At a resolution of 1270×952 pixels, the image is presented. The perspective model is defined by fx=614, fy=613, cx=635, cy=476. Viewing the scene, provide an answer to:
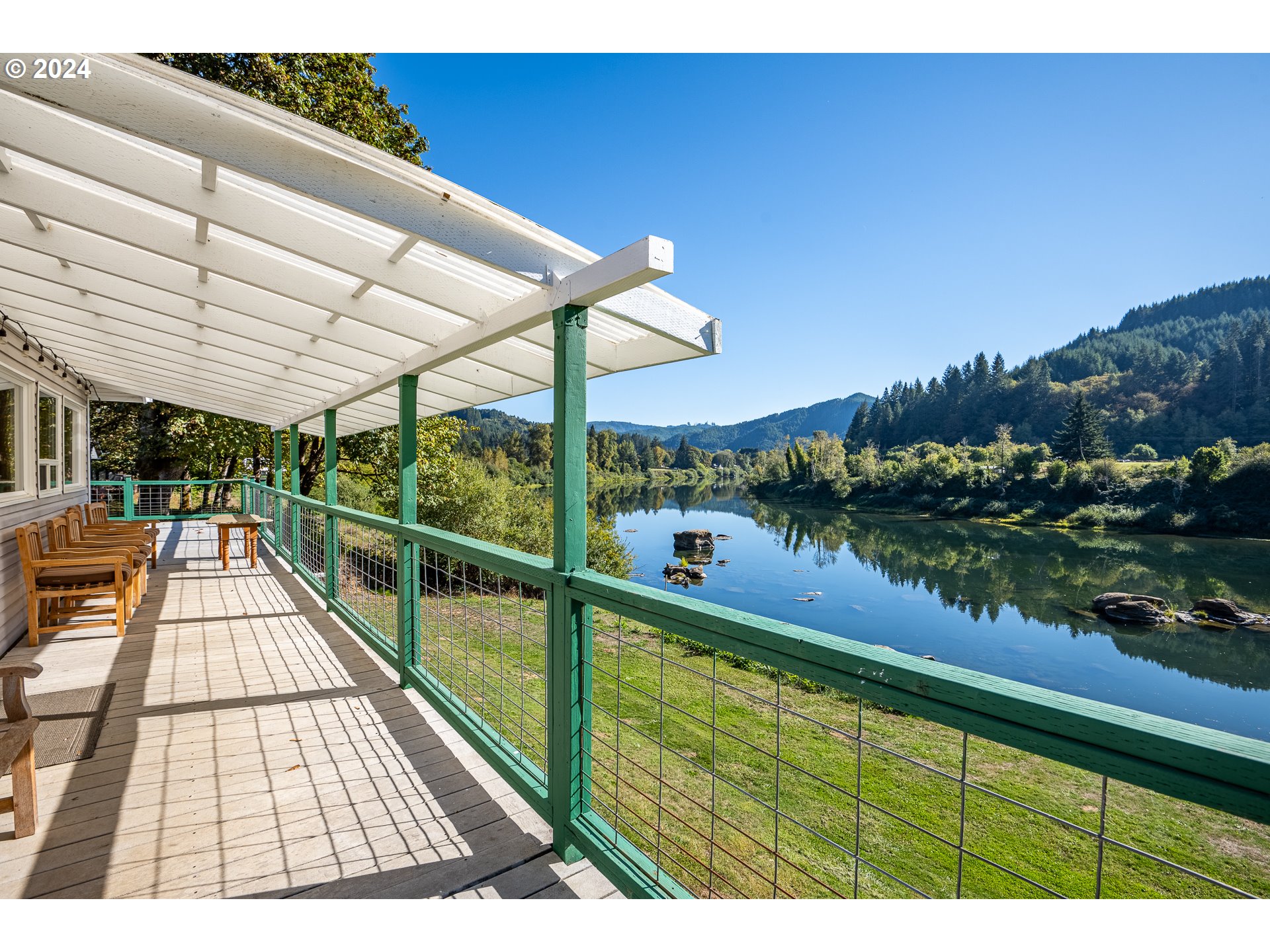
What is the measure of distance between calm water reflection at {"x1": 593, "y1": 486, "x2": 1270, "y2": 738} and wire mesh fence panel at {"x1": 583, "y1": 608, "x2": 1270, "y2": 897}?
35.3 feet

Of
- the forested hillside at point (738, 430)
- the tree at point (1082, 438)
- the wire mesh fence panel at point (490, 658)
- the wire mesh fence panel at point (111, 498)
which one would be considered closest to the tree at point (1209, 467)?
the tree at point (1082, 438)

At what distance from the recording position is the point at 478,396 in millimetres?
4996

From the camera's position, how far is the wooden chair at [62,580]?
15.2ft

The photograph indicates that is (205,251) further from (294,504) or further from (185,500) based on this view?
(185,500)

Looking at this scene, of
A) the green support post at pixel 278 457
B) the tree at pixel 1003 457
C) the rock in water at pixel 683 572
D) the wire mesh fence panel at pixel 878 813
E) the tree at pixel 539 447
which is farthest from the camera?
the tree at pixel 539 447

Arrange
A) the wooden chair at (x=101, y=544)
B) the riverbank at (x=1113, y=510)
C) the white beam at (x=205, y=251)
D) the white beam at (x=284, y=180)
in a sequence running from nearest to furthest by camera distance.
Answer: the white beam at (x=284, y=180) → the white beam at (x=205, y=251) → the wooden chair at (x=101, y=544) → the riverbank at (x=1113, y=510)

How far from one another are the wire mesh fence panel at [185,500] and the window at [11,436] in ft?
23.6

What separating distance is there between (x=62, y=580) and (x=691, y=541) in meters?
30.7

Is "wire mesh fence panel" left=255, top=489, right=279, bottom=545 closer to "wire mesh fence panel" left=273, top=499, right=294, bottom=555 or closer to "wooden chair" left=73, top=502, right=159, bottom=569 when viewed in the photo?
"wire mesh fence panel" left=273, top=499, right=294, bottom=555

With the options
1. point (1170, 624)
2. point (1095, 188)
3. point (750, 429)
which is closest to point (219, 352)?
point (1170, 624)

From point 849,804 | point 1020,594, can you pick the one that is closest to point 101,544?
point 849,804

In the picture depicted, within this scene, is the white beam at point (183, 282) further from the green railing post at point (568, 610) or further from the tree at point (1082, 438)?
the tree at point (1082, 438)

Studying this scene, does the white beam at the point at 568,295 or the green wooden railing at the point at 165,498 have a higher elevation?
the white beam at the point at 568,295

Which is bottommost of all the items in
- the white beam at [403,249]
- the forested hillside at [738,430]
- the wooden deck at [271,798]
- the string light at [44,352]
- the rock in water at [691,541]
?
the rock in water at [691,541]
